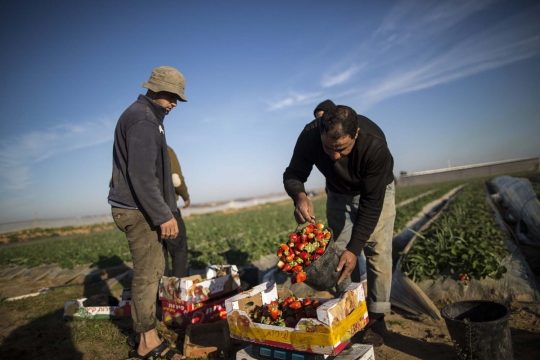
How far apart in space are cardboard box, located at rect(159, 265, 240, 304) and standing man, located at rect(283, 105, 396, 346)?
4.49 ft

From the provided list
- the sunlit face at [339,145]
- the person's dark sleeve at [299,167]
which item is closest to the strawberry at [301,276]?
the person's dark sleeve at [299,167]

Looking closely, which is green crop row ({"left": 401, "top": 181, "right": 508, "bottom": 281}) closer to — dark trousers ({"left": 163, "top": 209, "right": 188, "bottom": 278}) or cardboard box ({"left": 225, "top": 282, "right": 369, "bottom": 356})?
cardboard box ({"left": 225, "top": 282, "right": 369, "bottom": 356})

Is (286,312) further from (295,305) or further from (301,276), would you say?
(301,276)

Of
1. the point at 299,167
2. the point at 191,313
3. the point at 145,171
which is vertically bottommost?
the point at 191,313

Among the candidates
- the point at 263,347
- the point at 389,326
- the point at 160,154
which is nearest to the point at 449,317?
the point at 389,326

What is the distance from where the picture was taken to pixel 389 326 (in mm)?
3631

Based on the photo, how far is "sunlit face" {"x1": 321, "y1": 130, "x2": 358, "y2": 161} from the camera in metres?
2.62

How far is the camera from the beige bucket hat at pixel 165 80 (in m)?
3.12

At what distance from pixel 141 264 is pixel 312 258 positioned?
160cm

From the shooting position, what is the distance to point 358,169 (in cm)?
301

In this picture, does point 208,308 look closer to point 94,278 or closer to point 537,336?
point 537,336

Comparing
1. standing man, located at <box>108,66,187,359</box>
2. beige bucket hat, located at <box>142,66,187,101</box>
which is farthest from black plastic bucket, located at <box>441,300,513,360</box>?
beige bucket hat, located at <box>142,66,187,101</box>

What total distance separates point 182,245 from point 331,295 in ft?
7.45

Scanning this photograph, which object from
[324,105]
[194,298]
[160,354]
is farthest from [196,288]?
[324,105]
